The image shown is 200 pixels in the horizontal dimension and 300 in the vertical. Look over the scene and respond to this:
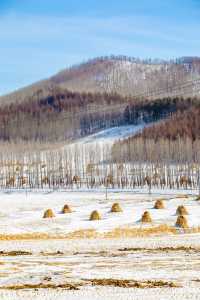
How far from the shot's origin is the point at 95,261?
89.5ft

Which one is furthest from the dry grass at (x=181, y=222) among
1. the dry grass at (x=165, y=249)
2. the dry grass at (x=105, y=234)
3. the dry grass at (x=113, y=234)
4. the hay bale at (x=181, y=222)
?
the dry grass at (x=165, y=249)

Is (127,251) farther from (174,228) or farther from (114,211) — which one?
(114,211)

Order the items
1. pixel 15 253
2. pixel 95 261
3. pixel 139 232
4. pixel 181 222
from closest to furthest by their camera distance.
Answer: pixel 95 261
pixel 15 253
pixel 139 232
pixel 181 222

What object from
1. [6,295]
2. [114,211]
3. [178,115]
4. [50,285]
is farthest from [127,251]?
[178,115]

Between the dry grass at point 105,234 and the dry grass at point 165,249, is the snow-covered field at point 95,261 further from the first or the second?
the dry grass at point 105,234

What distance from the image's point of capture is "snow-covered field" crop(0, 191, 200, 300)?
1997cm

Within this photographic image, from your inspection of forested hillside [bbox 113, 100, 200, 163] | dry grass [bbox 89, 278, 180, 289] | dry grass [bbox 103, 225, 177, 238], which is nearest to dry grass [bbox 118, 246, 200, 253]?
dry grass [bbox 103, 225, 177, 238]

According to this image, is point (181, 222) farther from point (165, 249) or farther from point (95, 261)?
point (95, 261)

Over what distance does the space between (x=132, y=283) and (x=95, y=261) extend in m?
6.25

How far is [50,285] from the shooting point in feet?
69.7

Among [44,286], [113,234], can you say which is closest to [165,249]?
[113,234]

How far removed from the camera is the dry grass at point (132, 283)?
20562mm

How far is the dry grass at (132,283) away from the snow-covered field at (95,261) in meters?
0.19

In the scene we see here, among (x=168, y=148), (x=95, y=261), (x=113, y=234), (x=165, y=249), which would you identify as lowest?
(x=113, y=234)
